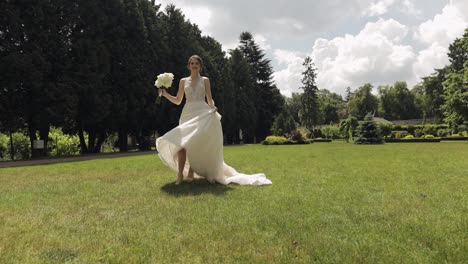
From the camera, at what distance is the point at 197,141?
21.9 ft

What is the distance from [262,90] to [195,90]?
51938 mm

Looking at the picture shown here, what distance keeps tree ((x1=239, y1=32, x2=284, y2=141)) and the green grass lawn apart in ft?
162

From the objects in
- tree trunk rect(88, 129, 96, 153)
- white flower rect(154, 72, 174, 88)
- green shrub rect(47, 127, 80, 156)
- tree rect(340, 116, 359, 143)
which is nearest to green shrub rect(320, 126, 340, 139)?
tree rect(340, 116, 359, 143)

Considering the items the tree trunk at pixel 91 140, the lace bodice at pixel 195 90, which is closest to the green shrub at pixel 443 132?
Answer: the tree trunk at pixel 91 140

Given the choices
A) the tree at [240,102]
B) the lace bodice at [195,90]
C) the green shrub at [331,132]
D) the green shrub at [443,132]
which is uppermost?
the tree at [240,102]

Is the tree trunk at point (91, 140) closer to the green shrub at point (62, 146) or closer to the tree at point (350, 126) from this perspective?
the green shrub at point (62, 146)

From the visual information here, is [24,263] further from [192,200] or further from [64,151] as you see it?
[64,151]

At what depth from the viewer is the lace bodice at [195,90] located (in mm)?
7125

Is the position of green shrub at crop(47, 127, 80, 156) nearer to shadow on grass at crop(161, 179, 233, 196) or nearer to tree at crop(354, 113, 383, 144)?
shadow on grass at crop(161, 179, 233, 196)

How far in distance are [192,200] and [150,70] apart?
83.9ft

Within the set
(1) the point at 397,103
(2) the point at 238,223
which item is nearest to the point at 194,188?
(2) the point at 238,223

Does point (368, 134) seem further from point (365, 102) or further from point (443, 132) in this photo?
point (365, 102)

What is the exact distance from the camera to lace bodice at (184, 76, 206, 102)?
7.12 metres

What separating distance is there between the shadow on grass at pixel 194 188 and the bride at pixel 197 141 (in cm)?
17
